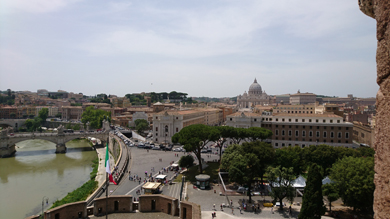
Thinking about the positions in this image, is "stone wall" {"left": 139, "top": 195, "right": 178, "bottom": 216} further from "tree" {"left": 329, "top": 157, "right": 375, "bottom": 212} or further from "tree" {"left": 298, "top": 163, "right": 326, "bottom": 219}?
"tree" {"left": 329, "top": 157, "right": 375, "bottom": 212}

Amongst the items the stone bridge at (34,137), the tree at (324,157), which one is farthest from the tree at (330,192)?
the stone bridge at (34,137)

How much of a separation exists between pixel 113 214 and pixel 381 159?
41.2 feet

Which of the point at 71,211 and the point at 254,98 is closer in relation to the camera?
the point at 71,211

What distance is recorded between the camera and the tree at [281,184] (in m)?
16.6

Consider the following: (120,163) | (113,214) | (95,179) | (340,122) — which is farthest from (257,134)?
(113,214)

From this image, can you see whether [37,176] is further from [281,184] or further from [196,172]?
[281,184]

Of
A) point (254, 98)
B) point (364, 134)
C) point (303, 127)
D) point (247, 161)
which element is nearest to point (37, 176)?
point (247, 161)

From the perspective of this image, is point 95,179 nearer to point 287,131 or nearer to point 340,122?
point 287,131

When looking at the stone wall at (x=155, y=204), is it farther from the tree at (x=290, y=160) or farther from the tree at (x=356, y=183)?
the tree at (x=290, y=160)

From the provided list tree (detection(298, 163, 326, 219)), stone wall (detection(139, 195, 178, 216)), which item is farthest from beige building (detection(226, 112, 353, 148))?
stone wall (detection(139, 195, 178, 216))

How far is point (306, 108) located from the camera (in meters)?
60.8

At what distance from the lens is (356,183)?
1525cm

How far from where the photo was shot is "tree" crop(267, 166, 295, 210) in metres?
16.6

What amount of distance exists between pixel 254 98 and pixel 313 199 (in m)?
99.4
